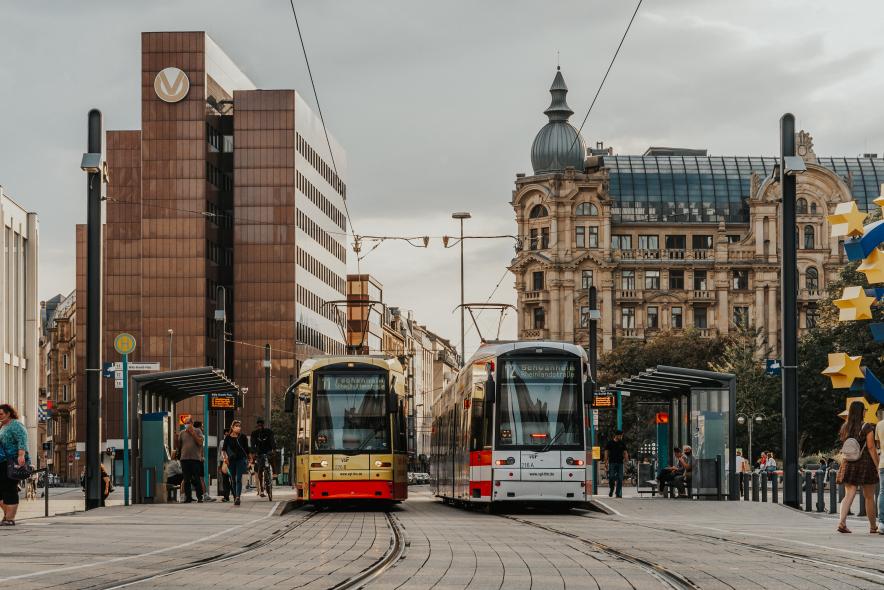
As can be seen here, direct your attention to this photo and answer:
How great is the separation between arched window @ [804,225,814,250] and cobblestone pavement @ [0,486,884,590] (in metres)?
100

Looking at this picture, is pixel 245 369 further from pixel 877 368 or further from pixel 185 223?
pixel 877 368

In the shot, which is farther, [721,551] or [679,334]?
[679,334]

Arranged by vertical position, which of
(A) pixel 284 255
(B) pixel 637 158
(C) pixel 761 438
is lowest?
(C) pixel 761 438

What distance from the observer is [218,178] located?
4798 inches

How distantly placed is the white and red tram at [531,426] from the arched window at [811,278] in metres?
97.8

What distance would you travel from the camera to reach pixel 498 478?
94.8ft

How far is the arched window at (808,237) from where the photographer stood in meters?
124

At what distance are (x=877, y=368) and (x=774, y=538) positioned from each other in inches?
2084

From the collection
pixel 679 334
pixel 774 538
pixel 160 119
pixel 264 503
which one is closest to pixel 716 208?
pixel 679 334

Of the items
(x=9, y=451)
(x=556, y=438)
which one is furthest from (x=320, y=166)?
(x=9, y=451)

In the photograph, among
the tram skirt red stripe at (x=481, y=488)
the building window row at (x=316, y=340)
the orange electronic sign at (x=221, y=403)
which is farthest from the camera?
the building window row at (x=316, y=340)

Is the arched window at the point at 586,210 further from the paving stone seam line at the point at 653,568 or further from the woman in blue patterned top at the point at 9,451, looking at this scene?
the paving stone seam line at the point at 653,568

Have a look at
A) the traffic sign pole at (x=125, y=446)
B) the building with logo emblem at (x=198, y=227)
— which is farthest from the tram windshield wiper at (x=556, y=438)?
the building with logo emblem at (x=198, y=227)

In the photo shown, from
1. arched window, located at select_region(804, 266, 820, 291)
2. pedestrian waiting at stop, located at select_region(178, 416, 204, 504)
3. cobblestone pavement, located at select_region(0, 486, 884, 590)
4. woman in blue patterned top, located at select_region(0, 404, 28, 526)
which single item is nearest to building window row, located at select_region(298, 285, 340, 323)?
arched window, located at select_region(804, 266, 820, 291)
